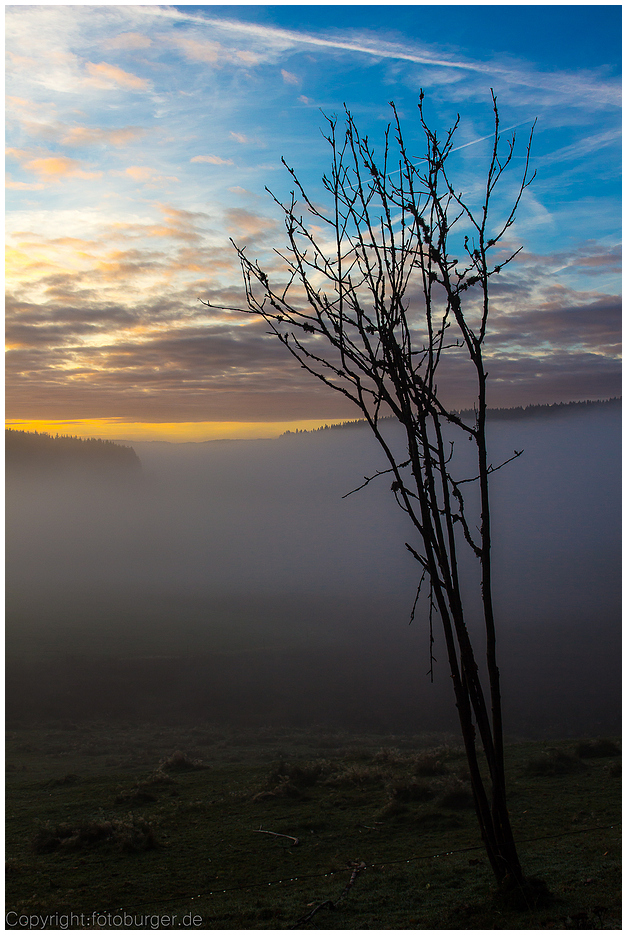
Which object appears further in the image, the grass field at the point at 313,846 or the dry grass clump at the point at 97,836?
the dry grass clump at the point at 97,836

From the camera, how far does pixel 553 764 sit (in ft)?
35.7

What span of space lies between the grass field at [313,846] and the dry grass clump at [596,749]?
1.5 inches

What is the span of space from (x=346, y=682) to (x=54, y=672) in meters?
30.1

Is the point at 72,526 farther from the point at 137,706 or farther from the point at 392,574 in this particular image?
the point at 137,706

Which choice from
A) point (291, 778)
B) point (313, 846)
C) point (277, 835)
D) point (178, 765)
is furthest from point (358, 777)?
point (178, 765)

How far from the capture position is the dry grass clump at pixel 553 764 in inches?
421

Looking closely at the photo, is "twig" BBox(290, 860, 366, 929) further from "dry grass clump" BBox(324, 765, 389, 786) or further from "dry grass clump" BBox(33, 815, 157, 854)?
"dry grass clump" BBox(324, 765, 389, 786)

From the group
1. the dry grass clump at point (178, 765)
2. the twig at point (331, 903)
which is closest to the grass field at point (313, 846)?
the twig at point (331, 903)

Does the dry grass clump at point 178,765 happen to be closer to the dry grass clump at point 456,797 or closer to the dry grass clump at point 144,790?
the dry grass clump at point 144,790

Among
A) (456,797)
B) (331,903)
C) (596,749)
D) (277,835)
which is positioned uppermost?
(331,903)

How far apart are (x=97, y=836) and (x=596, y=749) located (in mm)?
10874

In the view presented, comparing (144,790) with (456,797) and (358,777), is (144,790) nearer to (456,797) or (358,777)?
(358,777)

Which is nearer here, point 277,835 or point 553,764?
point 277,835

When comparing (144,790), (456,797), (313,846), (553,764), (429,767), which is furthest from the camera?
(429,767)
